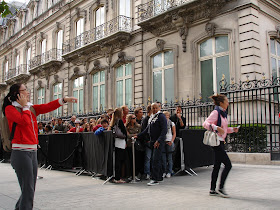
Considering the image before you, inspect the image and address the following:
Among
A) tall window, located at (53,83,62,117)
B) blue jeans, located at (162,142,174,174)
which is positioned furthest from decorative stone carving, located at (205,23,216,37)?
tall window, located at (53,83,62,117)

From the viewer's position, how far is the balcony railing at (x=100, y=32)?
18.9 metres

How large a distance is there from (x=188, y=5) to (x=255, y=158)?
8.29 m

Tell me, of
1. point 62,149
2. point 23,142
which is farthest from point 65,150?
point 23,142

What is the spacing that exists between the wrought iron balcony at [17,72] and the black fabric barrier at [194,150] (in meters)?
25.1

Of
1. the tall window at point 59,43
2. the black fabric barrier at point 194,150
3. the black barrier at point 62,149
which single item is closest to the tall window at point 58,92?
the tall window at point 59,43

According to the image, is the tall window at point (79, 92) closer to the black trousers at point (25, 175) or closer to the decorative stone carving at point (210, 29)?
the decorative stone carving at point (210, 29)

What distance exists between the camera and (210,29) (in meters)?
14.5

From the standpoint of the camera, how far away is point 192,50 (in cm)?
1534

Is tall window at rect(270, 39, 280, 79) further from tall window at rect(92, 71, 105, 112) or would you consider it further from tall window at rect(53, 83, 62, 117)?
tall window at rect(53, 83, 62, 117)

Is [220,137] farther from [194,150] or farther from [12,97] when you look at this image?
[12,97]

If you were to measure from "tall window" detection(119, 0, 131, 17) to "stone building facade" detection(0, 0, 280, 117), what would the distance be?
0.06 meters

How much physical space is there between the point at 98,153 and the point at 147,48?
426 inches

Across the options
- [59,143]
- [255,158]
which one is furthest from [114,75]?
[255,158]

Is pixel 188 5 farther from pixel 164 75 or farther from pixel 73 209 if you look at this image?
pixel 73 209
